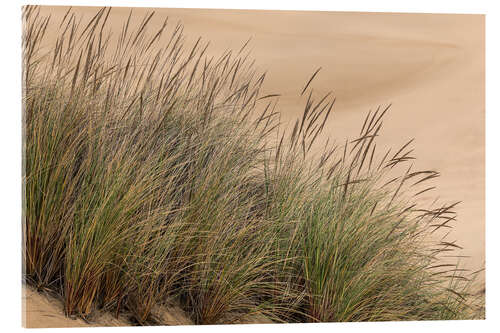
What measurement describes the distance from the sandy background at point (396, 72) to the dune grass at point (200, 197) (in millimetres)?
94

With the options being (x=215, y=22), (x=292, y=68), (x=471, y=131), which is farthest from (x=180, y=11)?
(x=471, y=131)

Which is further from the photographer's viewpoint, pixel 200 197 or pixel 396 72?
pixel 396 72

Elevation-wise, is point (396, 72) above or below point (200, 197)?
above

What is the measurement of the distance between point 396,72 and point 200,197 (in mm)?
1533

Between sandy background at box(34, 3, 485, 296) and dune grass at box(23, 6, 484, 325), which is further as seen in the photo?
sandy background at box(34, 3, 485, 296)

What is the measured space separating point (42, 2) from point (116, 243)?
1.51 metres

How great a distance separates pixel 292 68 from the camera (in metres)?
4.99

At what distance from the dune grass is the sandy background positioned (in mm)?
94

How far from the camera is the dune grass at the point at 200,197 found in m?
4.52

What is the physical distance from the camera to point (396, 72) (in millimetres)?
5129

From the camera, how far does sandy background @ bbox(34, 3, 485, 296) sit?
496 centimetres

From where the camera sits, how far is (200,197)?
15.4 feet

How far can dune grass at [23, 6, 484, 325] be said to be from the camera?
4516 millimetres
